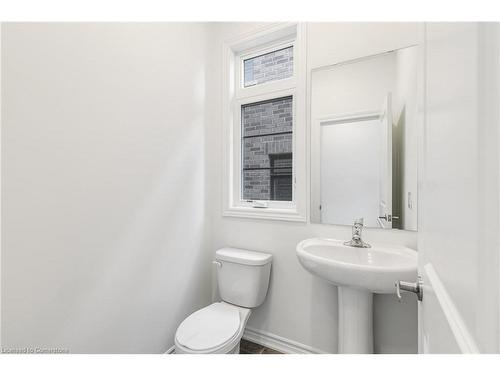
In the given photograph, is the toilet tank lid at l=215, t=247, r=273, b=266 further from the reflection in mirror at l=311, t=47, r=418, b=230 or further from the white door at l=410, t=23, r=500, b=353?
the white door at l=410, t=23, r=500, b=353

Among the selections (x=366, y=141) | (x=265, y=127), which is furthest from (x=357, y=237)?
(x=265, y=127)

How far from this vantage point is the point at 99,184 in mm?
1188

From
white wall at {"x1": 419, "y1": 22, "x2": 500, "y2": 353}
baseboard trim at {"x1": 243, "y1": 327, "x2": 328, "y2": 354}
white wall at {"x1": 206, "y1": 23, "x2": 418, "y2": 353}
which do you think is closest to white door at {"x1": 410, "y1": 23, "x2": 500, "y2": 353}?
white wall at {"x1": 419, "y1": 22, "x2": 500, "y2": 353}

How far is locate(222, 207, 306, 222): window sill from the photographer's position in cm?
161

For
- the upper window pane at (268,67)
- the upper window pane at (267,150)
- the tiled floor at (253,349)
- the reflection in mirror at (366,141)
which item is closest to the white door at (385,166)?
the reflection in mirror at (366,141)

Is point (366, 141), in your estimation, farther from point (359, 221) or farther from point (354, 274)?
point (354, 274)

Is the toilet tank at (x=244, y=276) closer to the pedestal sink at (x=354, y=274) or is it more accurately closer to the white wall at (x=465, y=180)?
the pedestal sink at (x=354, y=274)

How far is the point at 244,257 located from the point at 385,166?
3.35 ft

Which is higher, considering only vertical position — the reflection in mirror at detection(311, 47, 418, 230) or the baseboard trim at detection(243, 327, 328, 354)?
the reflection in mirror at detection(311, 47, 418, 230)

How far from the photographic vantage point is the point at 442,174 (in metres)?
0.43

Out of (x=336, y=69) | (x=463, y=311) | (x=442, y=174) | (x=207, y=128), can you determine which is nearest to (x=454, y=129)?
(x=442, y=174)

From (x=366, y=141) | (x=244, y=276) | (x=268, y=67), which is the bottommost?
(x=244, y=276)

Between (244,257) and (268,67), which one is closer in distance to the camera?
(244,257)
